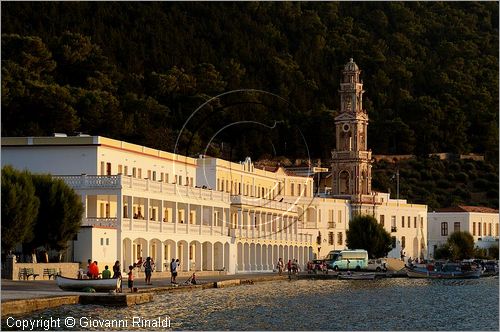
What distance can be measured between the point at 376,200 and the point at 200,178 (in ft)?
116

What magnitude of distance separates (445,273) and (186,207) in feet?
76.0

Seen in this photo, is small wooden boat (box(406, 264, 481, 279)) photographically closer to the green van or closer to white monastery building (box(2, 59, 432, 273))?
the green van

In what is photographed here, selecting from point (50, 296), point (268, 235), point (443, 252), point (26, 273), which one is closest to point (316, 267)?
point (268, 235)

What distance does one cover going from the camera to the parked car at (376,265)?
9556 cm

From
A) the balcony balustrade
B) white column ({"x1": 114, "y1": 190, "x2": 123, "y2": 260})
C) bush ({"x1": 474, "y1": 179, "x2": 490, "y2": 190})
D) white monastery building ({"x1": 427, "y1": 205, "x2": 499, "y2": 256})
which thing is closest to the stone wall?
white column ({"x1": 114, "y1": 190, "x2": 123, "y2": 260})

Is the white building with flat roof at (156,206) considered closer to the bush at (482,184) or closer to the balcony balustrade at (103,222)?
the balcony balustrade at (103,222)

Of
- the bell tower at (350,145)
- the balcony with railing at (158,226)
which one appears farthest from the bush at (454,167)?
the balcony with railing at (158,226)

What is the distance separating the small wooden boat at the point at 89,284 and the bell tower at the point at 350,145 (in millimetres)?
72760

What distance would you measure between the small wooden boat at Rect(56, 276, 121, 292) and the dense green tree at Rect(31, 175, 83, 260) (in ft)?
36.7

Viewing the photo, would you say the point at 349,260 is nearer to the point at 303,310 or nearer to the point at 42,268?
the point at 42,268

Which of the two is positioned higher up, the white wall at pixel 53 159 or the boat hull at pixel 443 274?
the white wall at pixel 53 159

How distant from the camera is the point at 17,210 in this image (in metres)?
53.9

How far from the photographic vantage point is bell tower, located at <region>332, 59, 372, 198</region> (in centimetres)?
11825

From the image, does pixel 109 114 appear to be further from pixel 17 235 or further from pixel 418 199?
pixel 17 235
